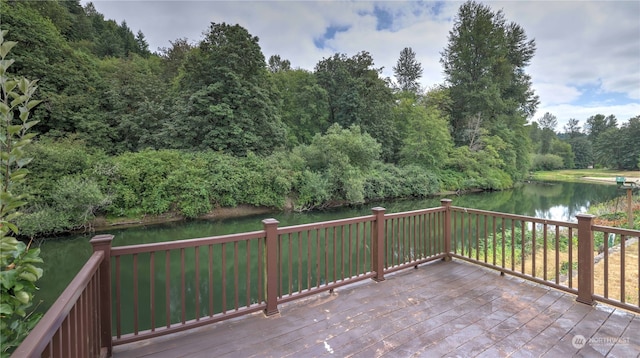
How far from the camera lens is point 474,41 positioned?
2117 centimetres

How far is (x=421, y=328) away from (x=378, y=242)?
1117 millimetres

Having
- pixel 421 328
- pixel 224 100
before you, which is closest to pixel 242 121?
pixel 224 100

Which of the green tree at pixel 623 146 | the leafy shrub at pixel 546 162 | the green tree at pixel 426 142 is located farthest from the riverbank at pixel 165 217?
the green tree at pixel 623 146

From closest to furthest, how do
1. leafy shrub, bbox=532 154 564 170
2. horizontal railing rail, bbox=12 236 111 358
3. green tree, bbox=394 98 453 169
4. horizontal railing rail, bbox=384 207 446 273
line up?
horizontal railing rail, bbox=12 236 111 358, horizontal railing rail, bbox=384 207 446 273, green tree, bbox=394 98 453 169, leafy shrub, bbox=532 154 564 170

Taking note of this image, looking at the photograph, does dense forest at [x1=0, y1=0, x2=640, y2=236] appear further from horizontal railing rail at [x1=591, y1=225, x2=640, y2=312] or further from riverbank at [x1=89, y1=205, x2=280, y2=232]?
horizontal railing rail at [x1=591, y1=225, x2=640, y2=312]

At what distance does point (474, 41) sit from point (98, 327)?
84.5ft

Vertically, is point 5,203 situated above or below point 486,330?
above

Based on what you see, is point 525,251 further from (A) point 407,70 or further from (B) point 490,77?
(A) point 407,70

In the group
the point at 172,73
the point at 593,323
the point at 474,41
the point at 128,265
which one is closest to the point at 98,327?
the point at 593,323

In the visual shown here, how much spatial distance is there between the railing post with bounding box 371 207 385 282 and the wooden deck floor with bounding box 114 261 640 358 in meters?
0.28

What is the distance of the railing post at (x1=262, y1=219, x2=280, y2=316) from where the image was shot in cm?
263

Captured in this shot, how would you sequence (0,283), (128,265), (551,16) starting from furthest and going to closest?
1. (551,16)
2. (128,265)
3. (0,283)

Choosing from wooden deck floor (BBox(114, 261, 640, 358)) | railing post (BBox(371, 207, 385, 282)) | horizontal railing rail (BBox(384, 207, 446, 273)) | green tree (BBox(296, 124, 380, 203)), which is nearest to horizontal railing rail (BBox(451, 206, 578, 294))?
horizontal railing rail (BBox(384, 207, 446, 273))

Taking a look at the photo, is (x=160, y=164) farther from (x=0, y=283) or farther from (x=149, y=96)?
(x=0, y=283)
